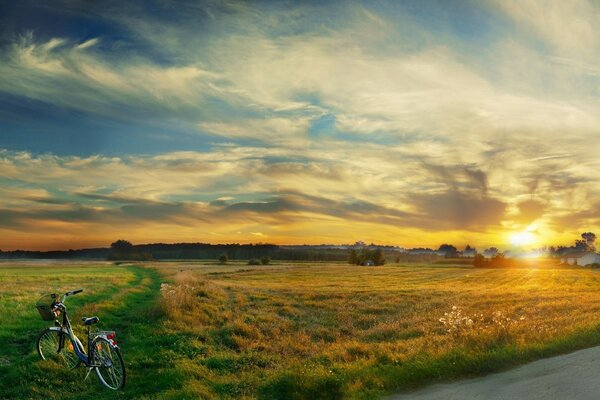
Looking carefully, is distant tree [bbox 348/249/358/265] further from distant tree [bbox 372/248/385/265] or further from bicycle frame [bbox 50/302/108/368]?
bicycle frame [bbox 50/302/108/368]

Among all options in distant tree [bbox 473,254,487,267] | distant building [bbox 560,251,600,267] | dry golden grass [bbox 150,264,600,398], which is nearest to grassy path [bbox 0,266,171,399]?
dry golden grass [bbox 150,264,600,398]

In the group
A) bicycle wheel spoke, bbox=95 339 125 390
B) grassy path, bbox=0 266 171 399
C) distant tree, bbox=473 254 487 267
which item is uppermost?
distant tree, bbox=473 254 487 267

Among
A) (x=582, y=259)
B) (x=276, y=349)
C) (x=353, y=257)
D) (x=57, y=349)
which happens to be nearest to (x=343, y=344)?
(x=276, y=349)

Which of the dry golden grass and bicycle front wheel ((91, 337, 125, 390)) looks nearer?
the dry golden grass

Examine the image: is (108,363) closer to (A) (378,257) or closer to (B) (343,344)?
(B) (343,344)

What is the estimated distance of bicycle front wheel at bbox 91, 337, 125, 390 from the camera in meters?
14.6

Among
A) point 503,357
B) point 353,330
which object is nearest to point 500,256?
point 353,330

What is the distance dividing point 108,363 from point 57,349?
3.15 meters

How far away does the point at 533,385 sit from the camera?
1215cm

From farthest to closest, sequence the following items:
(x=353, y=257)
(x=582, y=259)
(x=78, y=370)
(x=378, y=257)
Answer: (x=582, y=259), (x=353, y=257), (x=378, y=257), (x=78, y=370)

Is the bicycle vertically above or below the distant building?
below

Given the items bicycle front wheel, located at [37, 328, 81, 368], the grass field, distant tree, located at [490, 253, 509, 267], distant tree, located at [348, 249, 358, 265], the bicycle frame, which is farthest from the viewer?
distant tree, located at [348, 249, 358, 265]

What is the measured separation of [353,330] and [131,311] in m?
13.2

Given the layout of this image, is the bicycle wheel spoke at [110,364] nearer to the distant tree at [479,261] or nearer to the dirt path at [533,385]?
the dirt path at [533,385]
